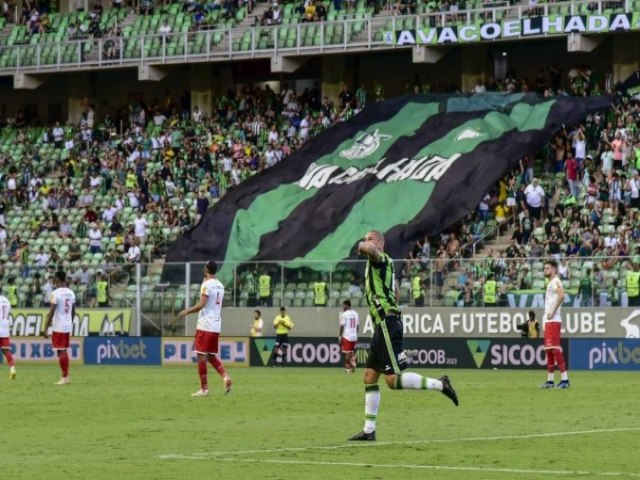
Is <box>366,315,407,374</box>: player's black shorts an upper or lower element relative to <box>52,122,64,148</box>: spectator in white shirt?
lower

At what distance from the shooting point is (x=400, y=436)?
18281mm

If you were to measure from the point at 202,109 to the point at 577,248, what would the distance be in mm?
24581

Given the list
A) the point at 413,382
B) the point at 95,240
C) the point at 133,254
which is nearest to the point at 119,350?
the point at 133,254

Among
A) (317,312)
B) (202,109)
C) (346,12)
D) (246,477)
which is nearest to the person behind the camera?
(246,477)

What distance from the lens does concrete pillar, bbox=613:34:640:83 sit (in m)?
53.5

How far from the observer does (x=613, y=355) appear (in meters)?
39.8

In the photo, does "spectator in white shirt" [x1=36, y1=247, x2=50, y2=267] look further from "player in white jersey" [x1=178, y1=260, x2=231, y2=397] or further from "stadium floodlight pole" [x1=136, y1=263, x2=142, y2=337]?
"player in white jersey" [x1=178, y1=260, x2=231, y2=397]

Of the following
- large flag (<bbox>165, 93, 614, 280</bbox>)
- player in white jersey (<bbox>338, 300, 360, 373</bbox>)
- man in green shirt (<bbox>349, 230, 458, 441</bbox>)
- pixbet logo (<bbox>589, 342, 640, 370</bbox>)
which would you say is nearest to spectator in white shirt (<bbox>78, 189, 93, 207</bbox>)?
large flag (<bbox>165, 93, 614, 280</bbox>)

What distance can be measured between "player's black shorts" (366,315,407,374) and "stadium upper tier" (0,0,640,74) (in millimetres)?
34972

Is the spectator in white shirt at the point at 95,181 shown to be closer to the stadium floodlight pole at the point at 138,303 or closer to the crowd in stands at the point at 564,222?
the stadium floodlight pole at the point at 138,303

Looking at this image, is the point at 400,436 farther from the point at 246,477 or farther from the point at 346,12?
the point at 346,12

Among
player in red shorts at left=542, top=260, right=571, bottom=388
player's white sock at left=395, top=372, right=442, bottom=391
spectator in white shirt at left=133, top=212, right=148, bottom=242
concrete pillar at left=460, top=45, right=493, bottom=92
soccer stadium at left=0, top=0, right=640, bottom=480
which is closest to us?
player's white sock at left=395, top=372, right=442, bottom=391

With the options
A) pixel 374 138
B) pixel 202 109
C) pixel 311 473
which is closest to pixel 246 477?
pixel 311 473

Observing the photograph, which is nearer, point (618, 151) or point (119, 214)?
point (618, 151)
